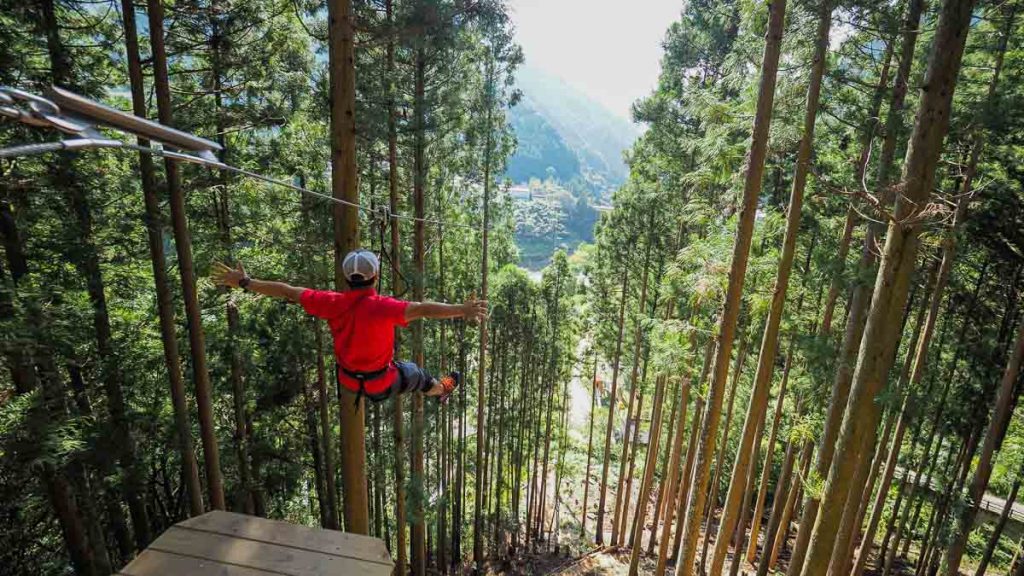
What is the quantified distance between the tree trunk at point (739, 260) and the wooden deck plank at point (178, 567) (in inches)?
219

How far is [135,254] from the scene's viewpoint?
761 cm

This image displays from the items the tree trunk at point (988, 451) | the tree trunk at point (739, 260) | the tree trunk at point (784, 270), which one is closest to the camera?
the tree trunk at point (739, 260)

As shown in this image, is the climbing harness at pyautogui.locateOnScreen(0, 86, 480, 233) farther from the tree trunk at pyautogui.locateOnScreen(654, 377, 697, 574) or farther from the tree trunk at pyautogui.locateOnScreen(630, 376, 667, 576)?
the tree trunk at pyautogui.locateOnScreen(630, 376, 667, 576)

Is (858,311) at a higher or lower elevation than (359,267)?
lower

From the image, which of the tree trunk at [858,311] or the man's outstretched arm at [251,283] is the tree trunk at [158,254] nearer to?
the man's outstretched arm at [251,283]

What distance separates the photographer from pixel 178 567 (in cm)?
266

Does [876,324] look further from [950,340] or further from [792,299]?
[950,340]

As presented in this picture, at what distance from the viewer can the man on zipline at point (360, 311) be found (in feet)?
10.7

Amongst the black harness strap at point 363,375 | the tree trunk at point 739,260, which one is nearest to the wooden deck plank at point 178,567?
the black harness strap at point 363,375

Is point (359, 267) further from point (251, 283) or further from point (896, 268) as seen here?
point (896, 268)

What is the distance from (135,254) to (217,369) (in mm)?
3023

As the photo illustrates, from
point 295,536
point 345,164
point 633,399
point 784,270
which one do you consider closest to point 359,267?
point 345,164

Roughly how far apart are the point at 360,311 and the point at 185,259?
179 inches

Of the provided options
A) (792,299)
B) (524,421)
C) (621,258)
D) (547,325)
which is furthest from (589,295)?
(792,299)
